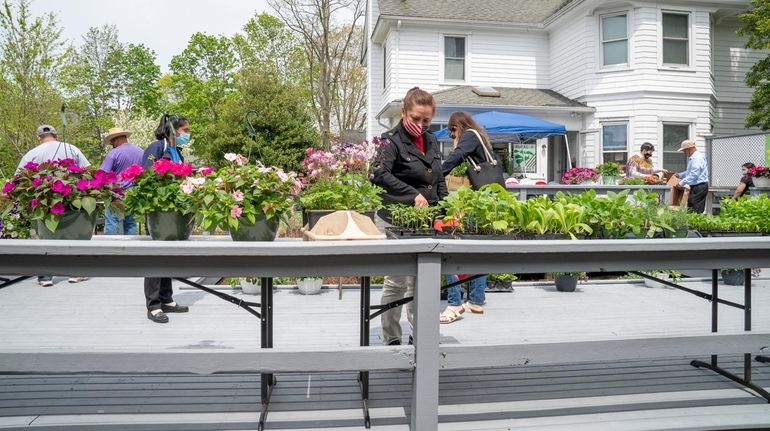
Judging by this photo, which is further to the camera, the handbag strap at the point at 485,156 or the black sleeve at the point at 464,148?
the handbag strap at the point at 485,156

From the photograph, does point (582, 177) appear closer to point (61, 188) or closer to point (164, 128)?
point (164, 128)

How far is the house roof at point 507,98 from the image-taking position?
15328 millimetres

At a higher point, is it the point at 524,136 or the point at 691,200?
the point at 524,136

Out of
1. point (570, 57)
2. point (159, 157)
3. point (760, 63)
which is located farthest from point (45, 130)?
point (760, 63)

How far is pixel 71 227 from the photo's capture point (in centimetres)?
257

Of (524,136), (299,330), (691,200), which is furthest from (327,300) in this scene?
(524,136)

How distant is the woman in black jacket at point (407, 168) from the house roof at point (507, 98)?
446 inches

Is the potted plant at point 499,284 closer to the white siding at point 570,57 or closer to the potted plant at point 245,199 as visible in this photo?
the potted plant at point 245,199

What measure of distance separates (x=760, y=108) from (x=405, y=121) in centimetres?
1447

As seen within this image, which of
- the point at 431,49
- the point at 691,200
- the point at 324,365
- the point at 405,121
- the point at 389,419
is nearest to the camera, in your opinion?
the point at 324,365

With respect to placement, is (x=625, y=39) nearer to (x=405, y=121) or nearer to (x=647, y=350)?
(x=405, y=121)

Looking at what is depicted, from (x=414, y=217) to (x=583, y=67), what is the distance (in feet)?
45.6

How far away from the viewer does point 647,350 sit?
2.55 meters

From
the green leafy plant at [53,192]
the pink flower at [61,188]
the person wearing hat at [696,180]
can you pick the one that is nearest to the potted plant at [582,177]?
the person wearing hat at [696,180]
